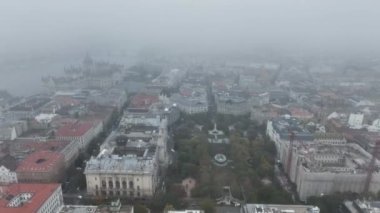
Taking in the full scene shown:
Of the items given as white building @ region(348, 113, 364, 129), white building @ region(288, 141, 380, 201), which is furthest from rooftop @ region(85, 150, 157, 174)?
white building @ region(348, 113, 364, 129)

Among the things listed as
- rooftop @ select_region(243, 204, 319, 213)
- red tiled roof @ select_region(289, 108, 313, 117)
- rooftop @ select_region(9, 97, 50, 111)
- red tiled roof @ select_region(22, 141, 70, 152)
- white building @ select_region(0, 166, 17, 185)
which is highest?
red tiled roof @ select_region(289, 108, 313, 117)

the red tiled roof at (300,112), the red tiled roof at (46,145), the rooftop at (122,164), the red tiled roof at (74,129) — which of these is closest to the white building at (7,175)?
the red tiled roof at (46,145)

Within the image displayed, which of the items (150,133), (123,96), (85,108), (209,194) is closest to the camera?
(209,194)

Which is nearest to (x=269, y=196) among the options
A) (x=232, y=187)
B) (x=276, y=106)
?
(x=232, y=187)

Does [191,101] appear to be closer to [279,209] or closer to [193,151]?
[193,151]

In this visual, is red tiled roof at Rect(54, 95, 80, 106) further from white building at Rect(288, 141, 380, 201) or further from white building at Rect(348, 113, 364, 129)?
white building at Rect(348, 113, 364, 129)

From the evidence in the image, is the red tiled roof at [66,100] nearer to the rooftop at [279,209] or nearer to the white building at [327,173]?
the white building at [327,173]

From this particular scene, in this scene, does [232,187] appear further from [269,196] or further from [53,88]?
[53,88]
